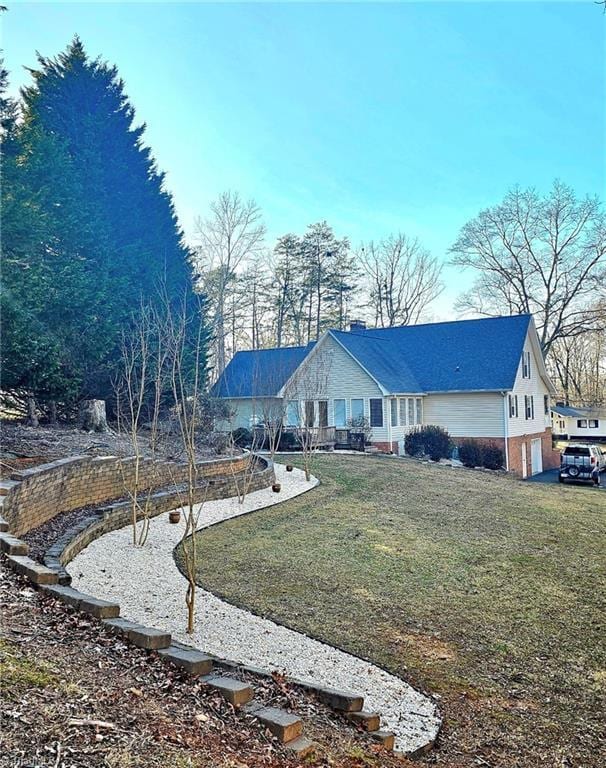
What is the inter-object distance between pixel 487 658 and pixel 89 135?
18.7 m

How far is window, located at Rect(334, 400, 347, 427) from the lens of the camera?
23.4m

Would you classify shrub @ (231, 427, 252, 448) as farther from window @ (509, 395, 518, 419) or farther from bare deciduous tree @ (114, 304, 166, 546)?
window @ (509, 395, 518, 419)

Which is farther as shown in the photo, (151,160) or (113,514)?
(151,160)

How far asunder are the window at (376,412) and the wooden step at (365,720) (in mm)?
19043

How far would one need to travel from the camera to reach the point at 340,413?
77.3 ft

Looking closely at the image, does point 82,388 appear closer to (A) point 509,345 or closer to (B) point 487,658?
(B) point 487,658

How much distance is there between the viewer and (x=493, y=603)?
Result: 623 cm

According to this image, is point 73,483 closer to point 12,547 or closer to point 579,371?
point 12,547

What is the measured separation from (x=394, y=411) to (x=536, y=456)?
9.11 meters

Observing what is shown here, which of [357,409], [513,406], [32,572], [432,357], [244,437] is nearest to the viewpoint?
[32,572]

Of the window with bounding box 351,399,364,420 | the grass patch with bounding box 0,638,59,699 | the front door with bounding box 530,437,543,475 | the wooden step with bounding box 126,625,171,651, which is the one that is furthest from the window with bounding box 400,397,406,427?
the grass patch with bounding box 0,638,59,699

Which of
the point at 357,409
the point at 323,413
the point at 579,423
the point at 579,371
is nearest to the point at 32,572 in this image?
the point at 357,409

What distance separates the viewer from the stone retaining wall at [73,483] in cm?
661

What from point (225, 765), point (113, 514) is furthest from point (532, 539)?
point (225, 765)
